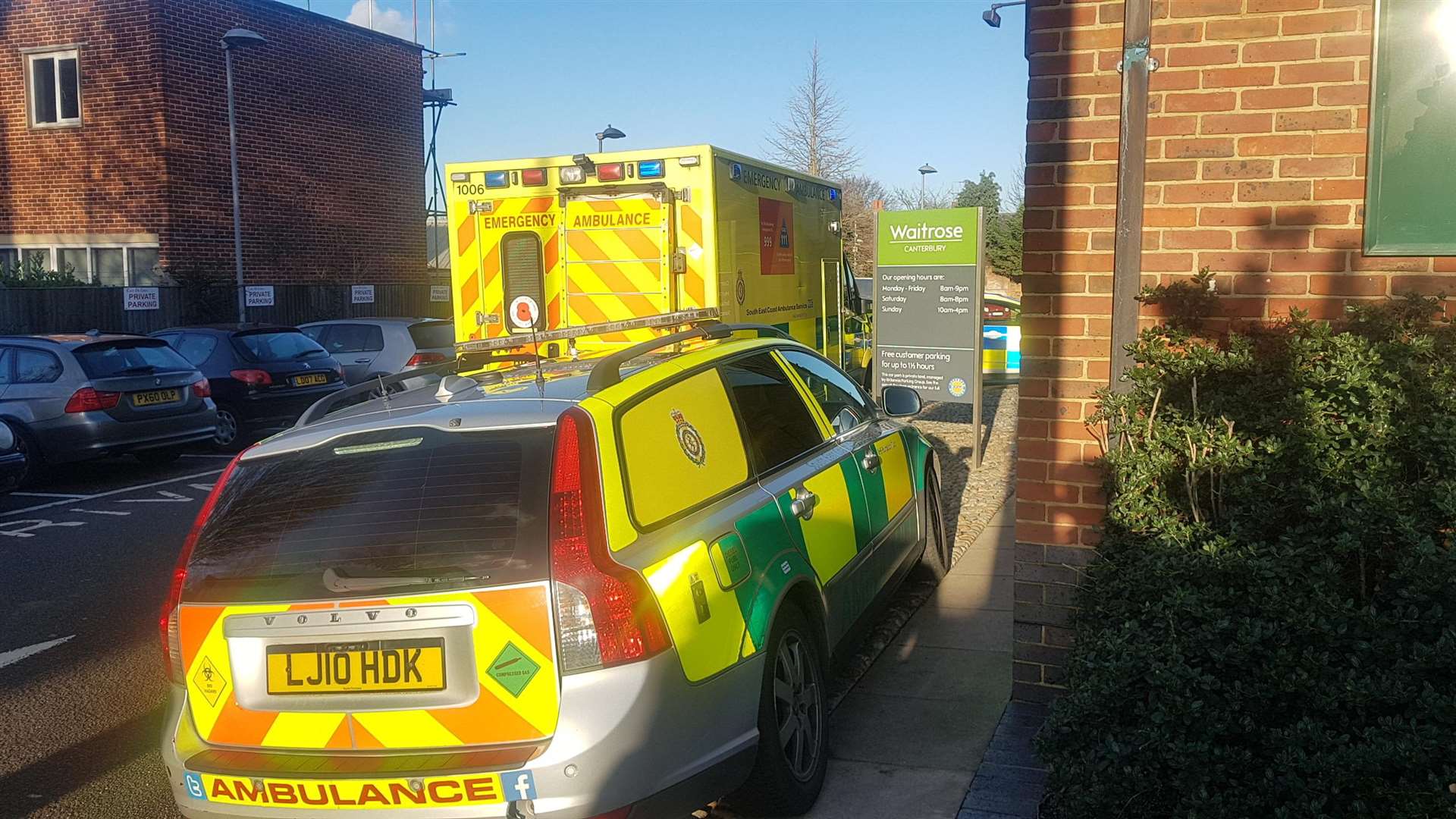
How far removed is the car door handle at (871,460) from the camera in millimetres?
5828

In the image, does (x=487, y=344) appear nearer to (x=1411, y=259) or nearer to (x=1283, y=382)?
(x=1283, y=382)

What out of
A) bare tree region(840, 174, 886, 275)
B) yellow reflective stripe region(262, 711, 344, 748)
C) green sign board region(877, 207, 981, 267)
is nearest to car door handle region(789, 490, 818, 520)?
yellow reflective stripe region(262, 711, 344, 748)

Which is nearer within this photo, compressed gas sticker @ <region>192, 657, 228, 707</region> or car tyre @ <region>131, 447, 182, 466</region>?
compressed gas sticker @ <region>192, 657, 228, 707</region>

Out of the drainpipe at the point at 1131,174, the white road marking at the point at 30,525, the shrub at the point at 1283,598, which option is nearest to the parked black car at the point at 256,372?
the white road marking at the point at 30,525

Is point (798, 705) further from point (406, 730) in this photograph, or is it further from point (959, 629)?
point (959, 629)

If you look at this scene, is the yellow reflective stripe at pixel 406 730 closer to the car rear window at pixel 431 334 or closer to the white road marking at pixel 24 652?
the white road marking at pixel 24 652

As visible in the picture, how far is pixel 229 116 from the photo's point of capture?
2097 cm

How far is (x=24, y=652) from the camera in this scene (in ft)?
21.3

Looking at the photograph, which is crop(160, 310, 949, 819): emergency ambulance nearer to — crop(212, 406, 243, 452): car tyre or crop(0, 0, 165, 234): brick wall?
crop(212, 406, 243, 452): car tyre

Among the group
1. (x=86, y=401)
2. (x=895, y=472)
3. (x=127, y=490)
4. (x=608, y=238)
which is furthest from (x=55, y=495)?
(x=895, y=472)

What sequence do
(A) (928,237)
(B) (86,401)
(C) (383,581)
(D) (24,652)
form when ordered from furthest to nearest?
(A) (928,237) < (B) (86,401) < (D) (24,652) < (C) (383,581)

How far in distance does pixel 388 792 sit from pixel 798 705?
1512 mm

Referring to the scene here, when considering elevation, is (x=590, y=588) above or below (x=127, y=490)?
above

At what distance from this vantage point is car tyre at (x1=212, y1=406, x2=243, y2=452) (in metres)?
14.3
